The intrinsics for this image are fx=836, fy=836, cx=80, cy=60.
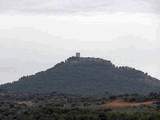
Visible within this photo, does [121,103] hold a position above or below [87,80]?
below

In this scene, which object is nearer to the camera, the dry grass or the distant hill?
the dry grass

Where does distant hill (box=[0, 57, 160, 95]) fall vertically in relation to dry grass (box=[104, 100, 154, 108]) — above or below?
above

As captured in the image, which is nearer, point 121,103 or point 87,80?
point 121,103

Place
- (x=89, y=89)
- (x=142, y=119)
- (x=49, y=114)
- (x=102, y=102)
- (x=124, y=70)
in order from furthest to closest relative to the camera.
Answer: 1. (x=124, y=70)
2. (x=89, y=89)
3. (x=102, y=102)
4. (x=49, y=114)
5. (x=142, y=119)

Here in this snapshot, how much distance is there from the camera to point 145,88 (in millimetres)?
186375

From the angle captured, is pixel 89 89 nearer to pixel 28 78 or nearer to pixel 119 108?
pixel 28 78

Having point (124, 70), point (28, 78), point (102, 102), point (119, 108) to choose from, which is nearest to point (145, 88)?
point (124, 70)

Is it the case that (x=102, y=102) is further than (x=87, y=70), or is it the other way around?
(x=87, y=70)

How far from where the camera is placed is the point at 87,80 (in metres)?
187

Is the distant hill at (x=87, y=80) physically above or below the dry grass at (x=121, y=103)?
above

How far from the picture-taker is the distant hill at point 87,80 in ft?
596

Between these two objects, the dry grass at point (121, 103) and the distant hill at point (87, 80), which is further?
the distant hill at point (87, 80)

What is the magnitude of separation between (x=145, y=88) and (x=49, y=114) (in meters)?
93.1

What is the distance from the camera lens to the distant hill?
181750 mm
